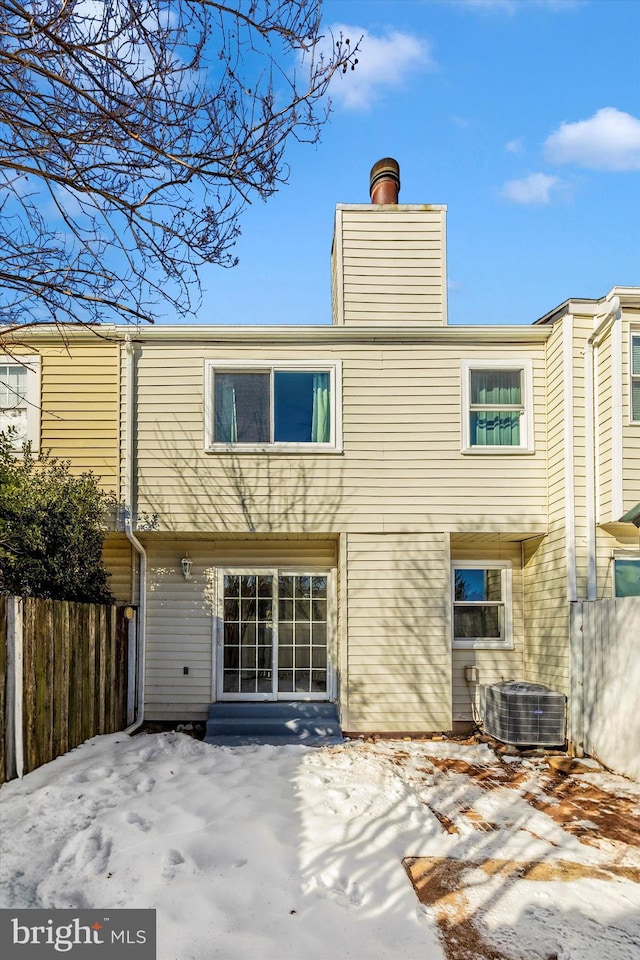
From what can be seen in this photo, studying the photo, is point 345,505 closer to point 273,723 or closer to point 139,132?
point 273,723

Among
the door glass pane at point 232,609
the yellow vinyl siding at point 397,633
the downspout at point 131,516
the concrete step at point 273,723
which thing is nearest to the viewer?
the concrete step at point 273,723

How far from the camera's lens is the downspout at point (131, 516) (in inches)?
320

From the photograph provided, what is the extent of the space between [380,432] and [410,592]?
2.05 m

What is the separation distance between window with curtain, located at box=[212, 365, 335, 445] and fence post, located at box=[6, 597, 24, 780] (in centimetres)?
396

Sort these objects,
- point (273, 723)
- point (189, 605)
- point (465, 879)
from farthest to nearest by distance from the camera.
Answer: point (189, 605) < point (273, 723) < point (465, 879)

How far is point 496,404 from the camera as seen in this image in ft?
27.8

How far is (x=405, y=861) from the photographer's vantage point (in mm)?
4223

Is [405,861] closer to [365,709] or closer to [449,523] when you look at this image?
[365,709]

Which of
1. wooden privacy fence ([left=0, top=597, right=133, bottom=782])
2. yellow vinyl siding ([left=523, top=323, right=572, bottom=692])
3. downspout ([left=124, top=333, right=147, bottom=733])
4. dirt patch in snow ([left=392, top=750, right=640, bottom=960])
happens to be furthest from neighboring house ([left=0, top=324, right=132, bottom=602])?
yellow vinyl siding ([left=523, top=323, right=572, bottom=692])

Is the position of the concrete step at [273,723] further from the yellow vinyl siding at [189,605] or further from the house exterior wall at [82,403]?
the house exterior wall at [82,403]

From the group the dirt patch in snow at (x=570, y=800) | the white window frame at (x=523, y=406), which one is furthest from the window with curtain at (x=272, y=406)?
the dirt patch in snow at (x=570, y=800)

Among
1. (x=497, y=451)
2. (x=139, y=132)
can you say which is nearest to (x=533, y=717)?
(x=497, y=451)

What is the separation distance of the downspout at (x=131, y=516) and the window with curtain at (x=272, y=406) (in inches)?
40.8

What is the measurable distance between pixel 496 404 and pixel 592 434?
4.28 ft
